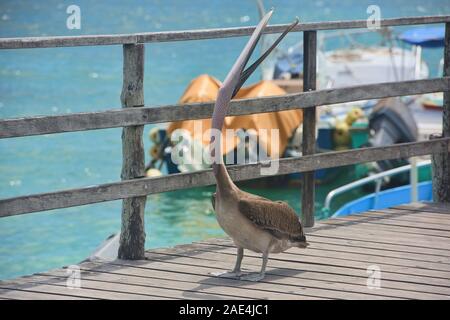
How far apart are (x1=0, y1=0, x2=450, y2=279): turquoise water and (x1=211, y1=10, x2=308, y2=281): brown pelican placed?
1497 centimetres

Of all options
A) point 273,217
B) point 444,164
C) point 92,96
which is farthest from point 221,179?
point 92,96

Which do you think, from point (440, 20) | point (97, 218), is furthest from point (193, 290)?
point (97, 218)

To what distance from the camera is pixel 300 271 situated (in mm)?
6465

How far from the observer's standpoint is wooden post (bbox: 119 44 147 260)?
6.50 m

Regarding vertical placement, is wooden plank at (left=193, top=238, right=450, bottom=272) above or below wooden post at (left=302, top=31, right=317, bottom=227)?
below

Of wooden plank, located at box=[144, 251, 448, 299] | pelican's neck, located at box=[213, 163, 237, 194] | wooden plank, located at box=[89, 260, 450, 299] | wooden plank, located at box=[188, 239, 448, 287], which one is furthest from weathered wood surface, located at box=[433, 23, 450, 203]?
pelican's neck, located at box=[213, 163, 237, 194]

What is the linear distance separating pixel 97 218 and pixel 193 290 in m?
18.9

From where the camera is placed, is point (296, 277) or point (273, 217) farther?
point (296, 277)

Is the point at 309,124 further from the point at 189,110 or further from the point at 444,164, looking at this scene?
the point at 444,164

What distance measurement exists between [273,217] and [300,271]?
1.77 ft

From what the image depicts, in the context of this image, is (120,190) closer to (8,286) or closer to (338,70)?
(8,286)

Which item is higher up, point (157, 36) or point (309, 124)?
point (157, 36)

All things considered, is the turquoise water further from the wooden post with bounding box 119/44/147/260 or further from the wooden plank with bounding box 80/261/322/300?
the wooden plank with bounding box 80/261/322/300

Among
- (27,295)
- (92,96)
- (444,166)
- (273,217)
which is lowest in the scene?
(27,295)
